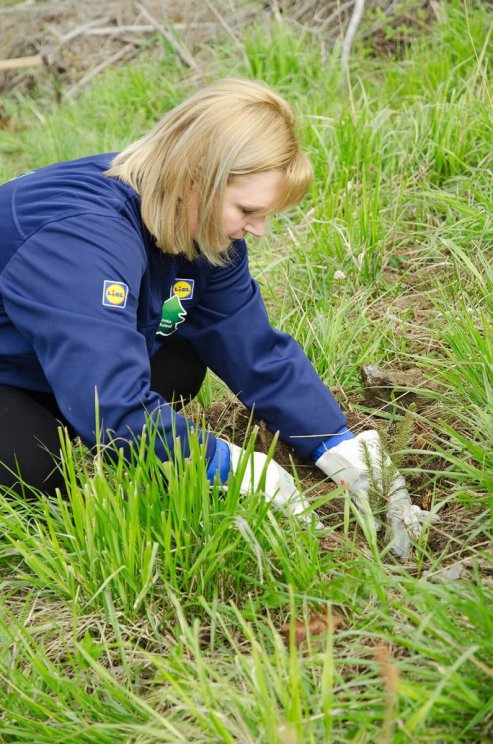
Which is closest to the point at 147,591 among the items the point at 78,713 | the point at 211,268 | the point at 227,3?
the point at 78,713

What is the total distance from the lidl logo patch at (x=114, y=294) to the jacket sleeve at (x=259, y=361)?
1.76 ft

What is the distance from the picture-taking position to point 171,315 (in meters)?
2.41

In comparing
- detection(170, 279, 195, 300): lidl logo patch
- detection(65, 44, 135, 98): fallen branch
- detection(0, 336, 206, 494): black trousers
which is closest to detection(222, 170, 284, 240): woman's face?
detection(170, 279, 195, 300): lidl logo patch

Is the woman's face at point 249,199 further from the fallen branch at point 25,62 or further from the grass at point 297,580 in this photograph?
the fallen branch at point 25,62

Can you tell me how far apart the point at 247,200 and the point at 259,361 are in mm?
546

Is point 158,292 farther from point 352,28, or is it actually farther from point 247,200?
point 352,28

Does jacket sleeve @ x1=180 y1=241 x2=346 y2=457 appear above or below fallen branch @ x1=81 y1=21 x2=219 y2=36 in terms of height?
below

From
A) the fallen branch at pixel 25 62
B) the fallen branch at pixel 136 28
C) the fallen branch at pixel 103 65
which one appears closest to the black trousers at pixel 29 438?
the fallen branch at pixel 136 28

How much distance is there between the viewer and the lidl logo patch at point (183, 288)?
2.37 m

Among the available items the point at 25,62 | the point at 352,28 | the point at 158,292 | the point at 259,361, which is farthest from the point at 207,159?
the point at 25,62

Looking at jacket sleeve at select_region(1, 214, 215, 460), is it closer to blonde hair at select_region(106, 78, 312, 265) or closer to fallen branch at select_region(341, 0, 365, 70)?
blonde hair at select_region(106, 78, 312, 265)

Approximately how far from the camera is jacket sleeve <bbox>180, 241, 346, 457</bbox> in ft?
7.88

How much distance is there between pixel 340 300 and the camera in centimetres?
313

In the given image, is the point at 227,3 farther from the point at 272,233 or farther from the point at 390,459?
the point at 390,459
